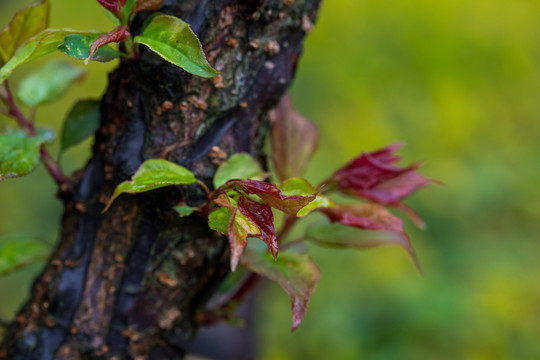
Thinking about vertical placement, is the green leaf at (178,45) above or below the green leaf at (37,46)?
above

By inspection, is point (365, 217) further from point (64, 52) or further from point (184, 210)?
point (64, 52)

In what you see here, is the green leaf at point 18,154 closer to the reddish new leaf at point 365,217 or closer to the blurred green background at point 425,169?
the reddish new leaf at point 365,217

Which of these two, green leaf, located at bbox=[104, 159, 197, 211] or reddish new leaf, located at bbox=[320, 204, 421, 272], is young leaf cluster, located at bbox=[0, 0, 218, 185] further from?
Answer: reddish new leaf, located at bbox=[320, 204, 421, 272]

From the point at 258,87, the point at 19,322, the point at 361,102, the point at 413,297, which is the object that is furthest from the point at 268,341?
the point at 258,87

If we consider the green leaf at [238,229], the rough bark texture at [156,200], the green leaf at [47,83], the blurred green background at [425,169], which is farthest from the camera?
the blurred green background at [425,169]

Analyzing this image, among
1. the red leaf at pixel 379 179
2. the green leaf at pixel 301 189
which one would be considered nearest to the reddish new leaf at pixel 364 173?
the red leaf at pixel 379 179

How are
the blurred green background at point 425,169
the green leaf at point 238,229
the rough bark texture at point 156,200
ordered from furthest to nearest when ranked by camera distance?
the blurred green background at point 425,169 → the rough bark texture at point 156,200 → the green leaf at point 238,229

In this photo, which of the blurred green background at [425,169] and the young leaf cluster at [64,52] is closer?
the young leaf cluster at [64,52]
